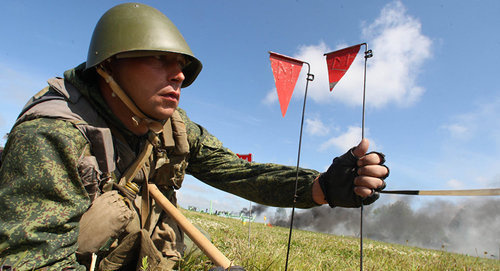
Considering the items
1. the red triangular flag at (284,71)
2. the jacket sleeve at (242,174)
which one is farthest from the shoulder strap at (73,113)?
the red triangular flag at (284,71)

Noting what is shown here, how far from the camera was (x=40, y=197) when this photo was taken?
1957mm

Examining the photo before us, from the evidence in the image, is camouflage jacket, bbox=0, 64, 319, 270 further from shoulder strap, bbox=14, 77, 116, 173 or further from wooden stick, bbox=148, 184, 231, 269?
wooden stick, bbox=148, 184, 231, 269

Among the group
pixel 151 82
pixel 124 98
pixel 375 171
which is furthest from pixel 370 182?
pixel 124 98

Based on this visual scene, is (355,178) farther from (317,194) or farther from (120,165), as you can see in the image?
(120,165)

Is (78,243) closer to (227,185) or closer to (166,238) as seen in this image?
(166,238)

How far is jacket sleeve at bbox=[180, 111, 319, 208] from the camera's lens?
9.93 feet

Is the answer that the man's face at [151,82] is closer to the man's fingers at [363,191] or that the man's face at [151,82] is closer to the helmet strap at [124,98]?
the helmet strap at [124,98]

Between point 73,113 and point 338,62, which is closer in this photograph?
point 73,113

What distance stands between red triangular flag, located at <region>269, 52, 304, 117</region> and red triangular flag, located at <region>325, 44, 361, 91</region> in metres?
0.32

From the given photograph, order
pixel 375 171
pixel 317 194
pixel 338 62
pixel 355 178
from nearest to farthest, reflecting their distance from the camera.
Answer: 1. pixel 375 171
2. pixel 355 178
3. pixel 338 62
4. pixel 317 194

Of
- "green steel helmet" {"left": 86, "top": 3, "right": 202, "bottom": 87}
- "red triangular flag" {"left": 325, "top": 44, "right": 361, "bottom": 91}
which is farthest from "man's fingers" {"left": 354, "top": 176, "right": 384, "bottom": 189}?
"green steel helmet" {"left": 86, "top": 3, "right": 202, "bottom": 87}

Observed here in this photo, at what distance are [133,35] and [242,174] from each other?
1686 mm

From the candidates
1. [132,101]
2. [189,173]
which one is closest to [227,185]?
[189,173]

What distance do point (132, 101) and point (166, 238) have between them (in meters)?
1.42
